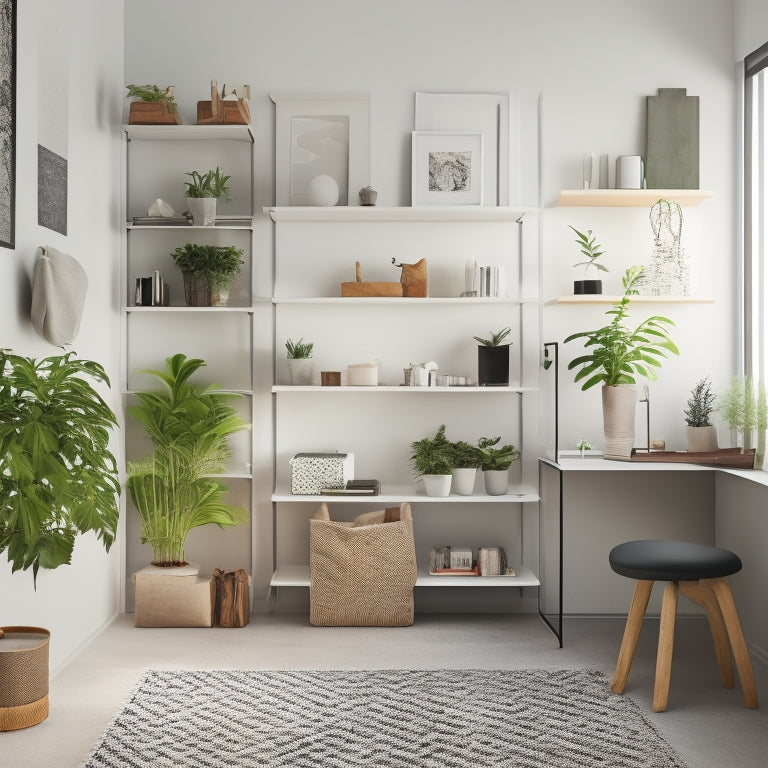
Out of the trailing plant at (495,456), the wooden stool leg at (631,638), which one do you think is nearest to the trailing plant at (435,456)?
the trailing plant at (495,456)

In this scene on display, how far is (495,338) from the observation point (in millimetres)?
4172

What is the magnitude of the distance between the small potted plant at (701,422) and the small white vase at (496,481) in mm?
893

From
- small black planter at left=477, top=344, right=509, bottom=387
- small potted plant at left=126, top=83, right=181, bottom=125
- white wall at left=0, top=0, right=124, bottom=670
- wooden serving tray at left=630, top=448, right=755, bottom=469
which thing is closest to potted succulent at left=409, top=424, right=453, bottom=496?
small black planter at left=477, top=344, right=509, bottom=387

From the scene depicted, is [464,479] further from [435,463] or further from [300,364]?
[300,364]

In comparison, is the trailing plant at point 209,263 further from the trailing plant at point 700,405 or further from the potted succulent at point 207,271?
the trailing plant at point 700,405

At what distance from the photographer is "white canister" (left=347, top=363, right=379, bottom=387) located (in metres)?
4.15

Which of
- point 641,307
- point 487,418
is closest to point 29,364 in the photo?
point 487,418

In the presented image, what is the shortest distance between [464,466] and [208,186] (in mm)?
1836

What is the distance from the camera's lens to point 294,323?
4367 millimetres

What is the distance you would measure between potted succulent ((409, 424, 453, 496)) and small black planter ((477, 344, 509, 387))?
0.32m

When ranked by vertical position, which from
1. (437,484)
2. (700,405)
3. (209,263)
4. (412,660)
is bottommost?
(412,660)

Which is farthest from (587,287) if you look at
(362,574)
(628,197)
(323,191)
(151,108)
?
(151,108)

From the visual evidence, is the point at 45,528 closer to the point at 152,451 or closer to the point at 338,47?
the point at 152,451

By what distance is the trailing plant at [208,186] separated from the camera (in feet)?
13.7
